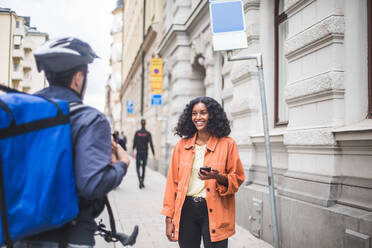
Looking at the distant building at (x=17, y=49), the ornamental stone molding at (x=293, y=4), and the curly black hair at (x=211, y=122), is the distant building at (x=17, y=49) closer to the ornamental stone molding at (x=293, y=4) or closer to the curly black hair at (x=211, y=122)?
the ornamental stone molding at (x=293, y=4)

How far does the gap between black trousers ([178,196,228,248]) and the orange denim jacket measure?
57mm

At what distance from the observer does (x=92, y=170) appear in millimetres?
1872

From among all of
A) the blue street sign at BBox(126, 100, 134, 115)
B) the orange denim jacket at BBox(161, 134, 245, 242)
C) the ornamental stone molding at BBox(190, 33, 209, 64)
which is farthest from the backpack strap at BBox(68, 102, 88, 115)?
the blue street sign at BBox(126, 100, 134, 115)

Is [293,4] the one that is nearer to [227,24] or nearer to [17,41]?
[227,24]

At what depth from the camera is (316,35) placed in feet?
16.6

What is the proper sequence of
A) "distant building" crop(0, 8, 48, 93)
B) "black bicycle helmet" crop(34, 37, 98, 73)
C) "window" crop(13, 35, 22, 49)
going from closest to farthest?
"black bicycle helmet" crop(34, 37, 98, 73)
"distant building" crop(0, 8, 48, 93)
"window" crop(13, 35, 22, 49)

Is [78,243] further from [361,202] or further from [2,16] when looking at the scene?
[2,16]

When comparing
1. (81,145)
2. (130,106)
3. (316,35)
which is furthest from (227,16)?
(130,106)

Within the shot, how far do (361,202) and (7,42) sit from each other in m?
51.1

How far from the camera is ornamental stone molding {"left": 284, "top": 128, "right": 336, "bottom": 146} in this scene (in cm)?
475

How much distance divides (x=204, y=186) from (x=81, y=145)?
62.2 inches

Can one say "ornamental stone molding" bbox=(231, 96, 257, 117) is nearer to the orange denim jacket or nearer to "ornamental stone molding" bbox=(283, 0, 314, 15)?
"ornamental stone molding" bbox=(283, 0, 314, 15)

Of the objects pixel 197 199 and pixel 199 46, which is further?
pixel 199 46

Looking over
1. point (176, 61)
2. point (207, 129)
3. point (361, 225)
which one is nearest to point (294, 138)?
point (361, 225)
